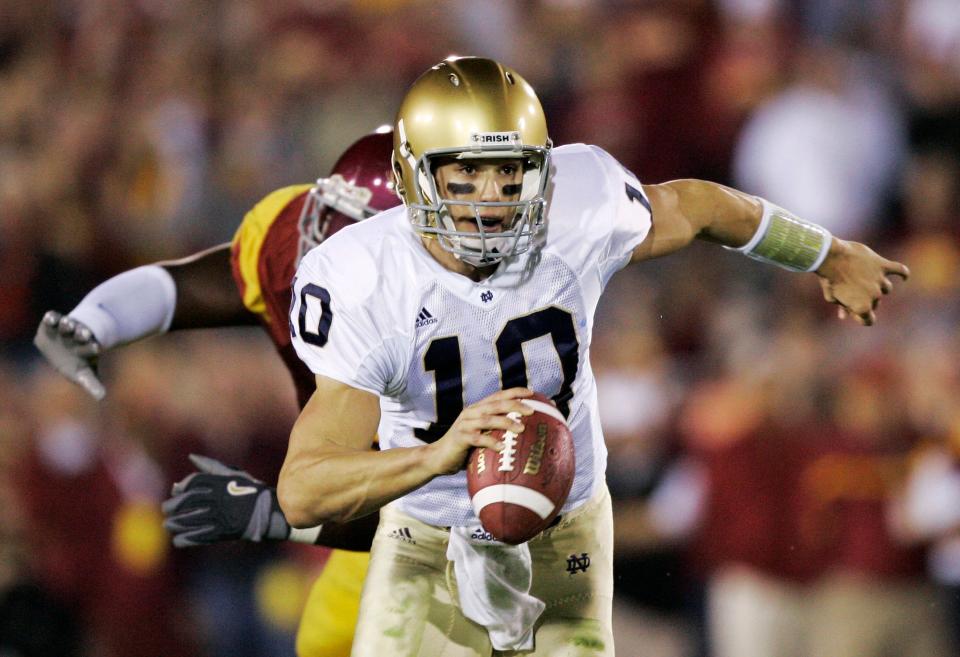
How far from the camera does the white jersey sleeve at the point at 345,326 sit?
8.84 ft

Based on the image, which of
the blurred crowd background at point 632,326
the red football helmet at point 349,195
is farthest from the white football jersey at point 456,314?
the blurred crowd background at point 632,326

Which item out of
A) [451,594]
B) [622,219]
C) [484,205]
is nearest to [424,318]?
[484,205]

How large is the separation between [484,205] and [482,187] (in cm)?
6

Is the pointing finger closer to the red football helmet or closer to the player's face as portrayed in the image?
the player's face

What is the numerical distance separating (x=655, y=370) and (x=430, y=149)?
3.22 m

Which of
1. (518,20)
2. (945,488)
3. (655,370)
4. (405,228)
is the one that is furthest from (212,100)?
(405,228)

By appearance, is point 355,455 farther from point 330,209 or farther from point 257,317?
point 257,317

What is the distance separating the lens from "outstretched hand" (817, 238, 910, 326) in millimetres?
3191

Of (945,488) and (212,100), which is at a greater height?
(212,100)

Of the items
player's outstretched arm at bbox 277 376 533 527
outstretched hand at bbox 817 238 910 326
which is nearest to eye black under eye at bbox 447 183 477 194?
player's outstretched arm at bbox 277 376 533 527

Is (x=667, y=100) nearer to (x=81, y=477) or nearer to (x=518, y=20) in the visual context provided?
(x=518, y=20)

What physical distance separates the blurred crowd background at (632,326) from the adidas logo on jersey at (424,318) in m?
2.76

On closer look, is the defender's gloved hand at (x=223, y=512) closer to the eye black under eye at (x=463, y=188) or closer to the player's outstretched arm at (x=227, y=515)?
the player's outstretched arm at (x=227, y=515)

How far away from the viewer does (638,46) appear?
22.0ft
